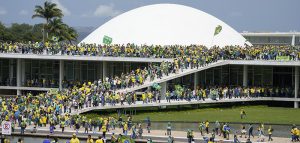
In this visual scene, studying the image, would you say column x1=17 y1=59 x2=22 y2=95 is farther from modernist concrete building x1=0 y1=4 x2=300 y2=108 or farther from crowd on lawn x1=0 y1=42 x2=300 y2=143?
crowd on lawn x1=0 y1=42 x2=300 y2=143

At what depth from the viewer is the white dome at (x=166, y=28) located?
65.0 m

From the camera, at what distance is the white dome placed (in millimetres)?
65000

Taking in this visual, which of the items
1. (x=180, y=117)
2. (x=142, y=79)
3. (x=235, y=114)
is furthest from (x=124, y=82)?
(x=235, y=114)

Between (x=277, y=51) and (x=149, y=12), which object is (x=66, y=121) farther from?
(x=149, y=12)

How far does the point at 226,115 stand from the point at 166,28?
70.4 feet

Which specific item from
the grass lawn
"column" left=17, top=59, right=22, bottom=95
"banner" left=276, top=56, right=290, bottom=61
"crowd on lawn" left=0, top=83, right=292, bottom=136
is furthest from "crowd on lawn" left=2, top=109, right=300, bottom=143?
"column" left=17, top=59, right=22, bottom=95

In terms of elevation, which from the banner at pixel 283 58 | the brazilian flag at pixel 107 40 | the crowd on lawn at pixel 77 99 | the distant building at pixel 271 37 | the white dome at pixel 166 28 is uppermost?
the distant building at pixel 271 37

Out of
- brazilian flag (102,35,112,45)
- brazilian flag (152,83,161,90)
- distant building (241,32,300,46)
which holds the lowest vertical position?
brazilian flag (152,83,161,90)

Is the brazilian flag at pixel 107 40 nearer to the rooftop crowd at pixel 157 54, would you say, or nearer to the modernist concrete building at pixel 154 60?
the modernist concrete building at pixel 154 60

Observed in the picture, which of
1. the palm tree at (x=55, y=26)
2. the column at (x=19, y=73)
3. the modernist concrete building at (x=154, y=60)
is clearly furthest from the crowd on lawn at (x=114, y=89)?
the palm tree at (x=55, y=26)

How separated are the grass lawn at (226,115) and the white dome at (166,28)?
14.4 m

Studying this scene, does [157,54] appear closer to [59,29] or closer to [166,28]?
[166,28]

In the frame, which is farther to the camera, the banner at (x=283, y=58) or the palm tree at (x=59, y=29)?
the palm tree at (x=59, y=29)

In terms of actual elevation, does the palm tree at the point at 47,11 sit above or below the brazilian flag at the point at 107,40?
above
